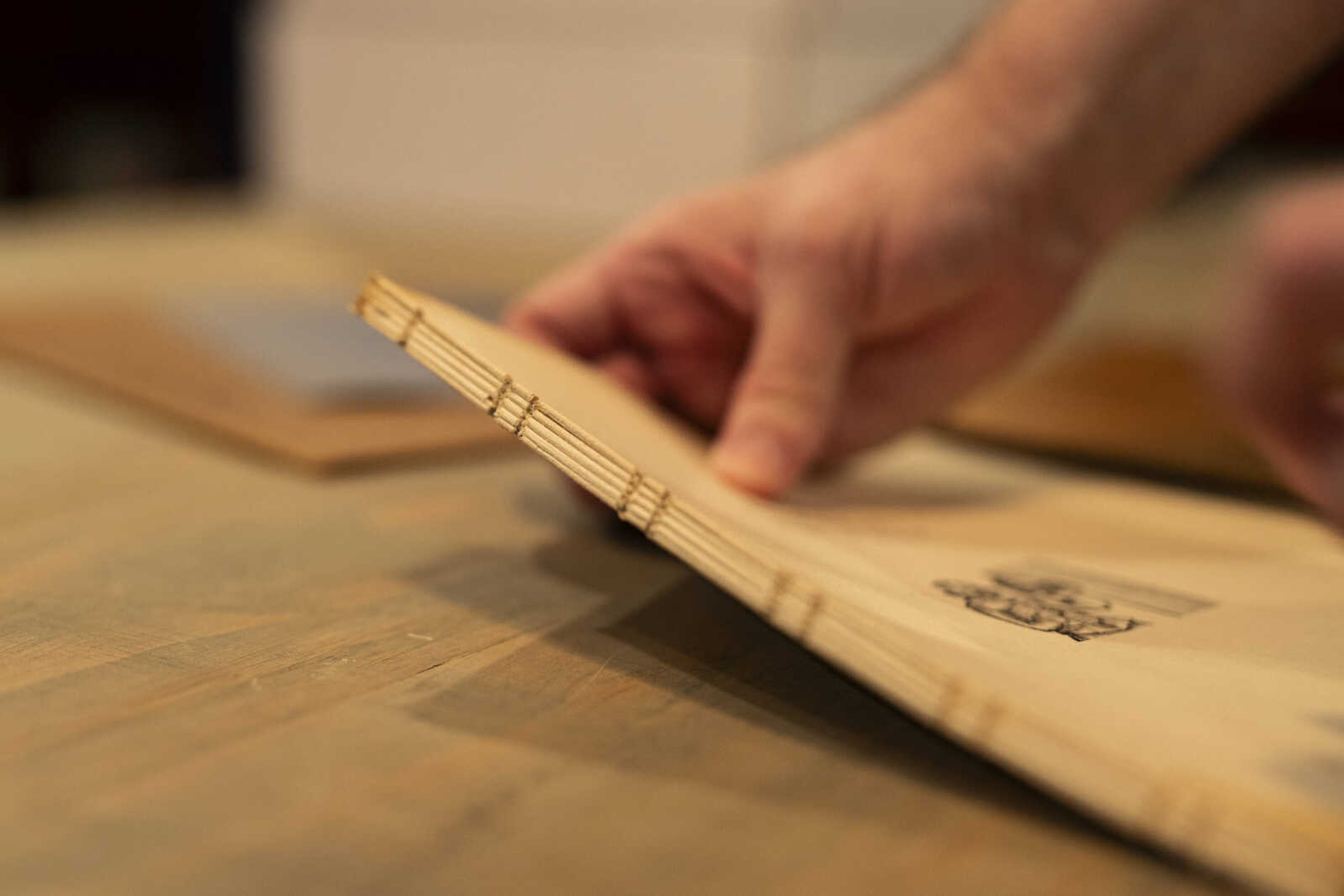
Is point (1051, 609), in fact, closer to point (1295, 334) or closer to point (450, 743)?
point (450, 743)

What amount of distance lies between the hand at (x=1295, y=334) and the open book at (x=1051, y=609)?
0.06 m

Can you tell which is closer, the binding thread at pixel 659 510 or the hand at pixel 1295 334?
the binding thread at pixel 659 510

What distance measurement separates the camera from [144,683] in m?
0.35

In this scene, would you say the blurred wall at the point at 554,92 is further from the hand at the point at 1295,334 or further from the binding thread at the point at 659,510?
the binding thread at the point at 659,510

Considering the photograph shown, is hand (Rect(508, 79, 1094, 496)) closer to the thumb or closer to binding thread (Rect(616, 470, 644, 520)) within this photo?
the thumb

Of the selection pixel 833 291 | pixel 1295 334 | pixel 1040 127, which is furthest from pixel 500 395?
pixel 1295 334

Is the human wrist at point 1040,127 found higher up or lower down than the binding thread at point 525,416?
higher up

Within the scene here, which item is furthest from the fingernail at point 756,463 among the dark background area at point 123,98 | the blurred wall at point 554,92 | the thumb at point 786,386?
the dark background area at point 123,98

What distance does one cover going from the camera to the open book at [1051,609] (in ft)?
0.91

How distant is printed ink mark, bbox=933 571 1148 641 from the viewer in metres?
0.39

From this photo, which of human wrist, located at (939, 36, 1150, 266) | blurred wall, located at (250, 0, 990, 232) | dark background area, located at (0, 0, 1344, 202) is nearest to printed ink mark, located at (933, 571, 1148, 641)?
human wrist, located at (939, 36, 1150, 266)

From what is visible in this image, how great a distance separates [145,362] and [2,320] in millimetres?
211

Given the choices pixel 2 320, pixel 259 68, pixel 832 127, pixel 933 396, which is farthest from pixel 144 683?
pixel 259 68

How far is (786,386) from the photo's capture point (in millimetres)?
535
